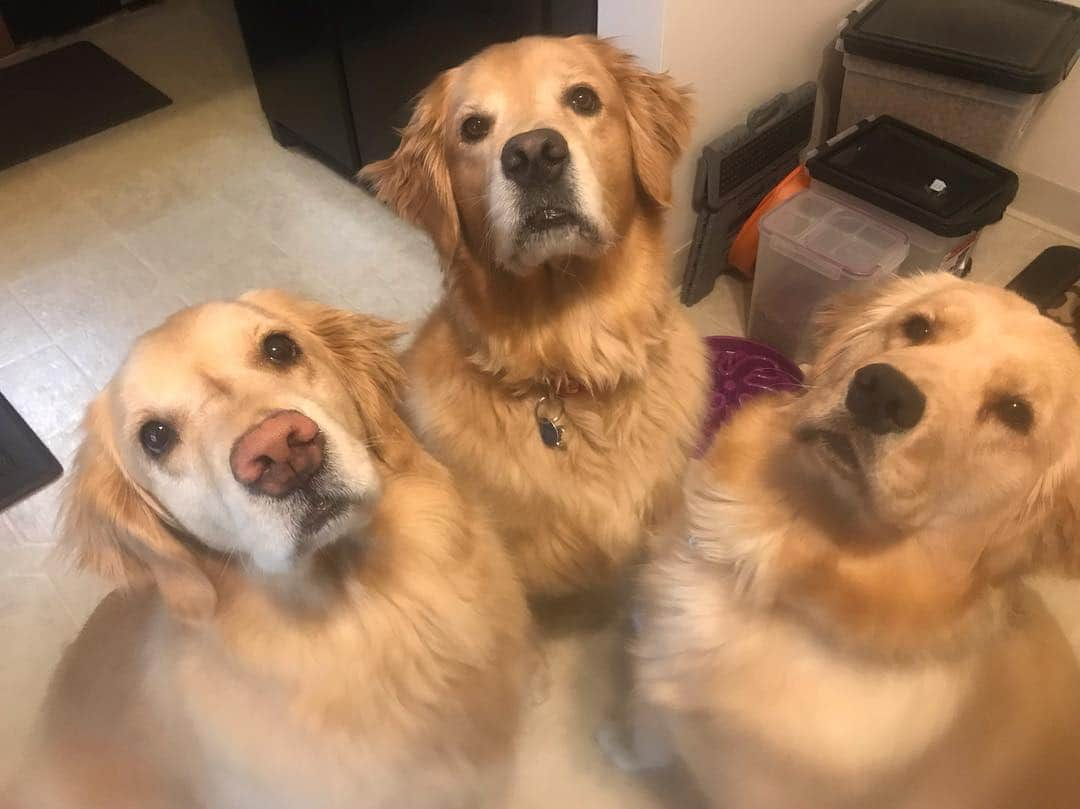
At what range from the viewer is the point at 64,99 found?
3.82 m

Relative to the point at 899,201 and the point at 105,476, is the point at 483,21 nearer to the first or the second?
the point at 899,201

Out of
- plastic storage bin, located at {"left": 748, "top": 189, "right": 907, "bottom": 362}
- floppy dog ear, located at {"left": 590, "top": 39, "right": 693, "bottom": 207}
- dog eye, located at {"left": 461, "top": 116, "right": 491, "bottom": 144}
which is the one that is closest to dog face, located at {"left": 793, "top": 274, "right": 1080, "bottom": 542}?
floppy dog ear, located at {"left": 590, "top": 39, "right": 693, "bottom": 207}

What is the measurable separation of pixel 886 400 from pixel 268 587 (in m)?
0.92

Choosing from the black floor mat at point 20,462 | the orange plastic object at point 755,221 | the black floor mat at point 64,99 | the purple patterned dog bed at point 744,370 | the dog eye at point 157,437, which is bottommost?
the black floor mat at point 20,462

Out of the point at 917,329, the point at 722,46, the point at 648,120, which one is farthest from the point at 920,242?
the point at 917,329

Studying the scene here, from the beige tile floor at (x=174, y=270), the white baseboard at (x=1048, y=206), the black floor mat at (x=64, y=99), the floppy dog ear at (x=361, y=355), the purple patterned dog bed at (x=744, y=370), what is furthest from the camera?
the black floor mat at (x=64, y=99)

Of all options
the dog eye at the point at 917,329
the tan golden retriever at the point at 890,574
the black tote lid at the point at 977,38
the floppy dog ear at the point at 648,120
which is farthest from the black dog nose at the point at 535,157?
the black tote lid at the point at 977,38

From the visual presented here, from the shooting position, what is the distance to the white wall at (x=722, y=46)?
2184 mm

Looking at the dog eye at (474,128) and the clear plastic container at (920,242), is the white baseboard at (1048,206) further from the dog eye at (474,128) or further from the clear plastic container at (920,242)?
the dog eye at (474,128)

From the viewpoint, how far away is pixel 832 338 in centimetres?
131

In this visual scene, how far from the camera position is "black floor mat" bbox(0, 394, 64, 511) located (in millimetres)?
2412

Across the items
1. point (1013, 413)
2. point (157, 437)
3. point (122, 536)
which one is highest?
point (1013, 413)

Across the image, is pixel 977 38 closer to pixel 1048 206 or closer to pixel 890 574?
pixel 1048 206

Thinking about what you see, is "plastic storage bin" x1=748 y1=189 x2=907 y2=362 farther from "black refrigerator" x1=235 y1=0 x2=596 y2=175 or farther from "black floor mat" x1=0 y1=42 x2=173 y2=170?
"black floor mat" x1=0 y1=42 x2=173 y2=170
